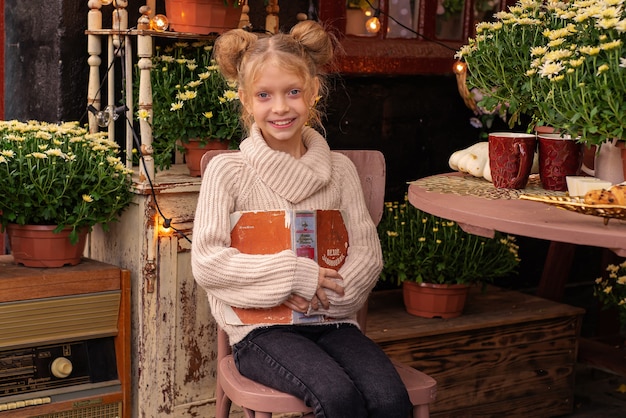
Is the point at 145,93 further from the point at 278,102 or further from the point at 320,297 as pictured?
the point at 320,297

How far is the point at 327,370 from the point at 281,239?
42 centimetres

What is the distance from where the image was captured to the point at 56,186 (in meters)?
2.91

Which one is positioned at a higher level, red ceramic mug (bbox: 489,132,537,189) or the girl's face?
the girl's face

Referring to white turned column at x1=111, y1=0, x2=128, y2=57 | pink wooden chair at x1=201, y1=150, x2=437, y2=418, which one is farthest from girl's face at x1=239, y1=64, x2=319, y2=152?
white turned column at x1=111, y1=0, x2=128, y2=57

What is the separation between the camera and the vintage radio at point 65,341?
9.57 ft

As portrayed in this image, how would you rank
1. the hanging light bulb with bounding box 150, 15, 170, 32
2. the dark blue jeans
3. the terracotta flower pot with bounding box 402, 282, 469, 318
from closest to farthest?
1. the dark blue jeans
2. the hanging light bulb with bounding box 150, 15, 170, 32
3. the terracotta flower pot with bounding box 402, 282, 469, 318

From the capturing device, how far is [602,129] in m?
2.12

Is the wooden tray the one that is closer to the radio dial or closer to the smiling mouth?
the smiling mouth

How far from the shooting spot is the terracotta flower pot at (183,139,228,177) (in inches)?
126

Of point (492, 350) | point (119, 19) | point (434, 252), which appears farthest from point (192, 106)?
point (492, 350)

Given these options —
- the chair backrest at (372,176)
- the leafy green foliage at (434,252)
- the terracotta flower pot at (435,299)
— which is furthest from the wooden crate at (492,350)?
the chair backrest at (372,176)

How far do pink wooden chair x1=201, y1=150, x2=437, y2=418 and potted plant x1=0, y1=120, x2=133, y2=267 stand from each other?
489 millimetres

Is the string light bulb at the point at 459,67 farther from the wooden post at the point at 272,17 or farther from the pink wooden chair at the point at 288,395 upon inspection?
the pink wooden chair at the point at 288,395

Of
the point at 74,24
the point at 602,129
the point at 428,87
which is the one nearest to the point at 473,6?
the point at 428,87
